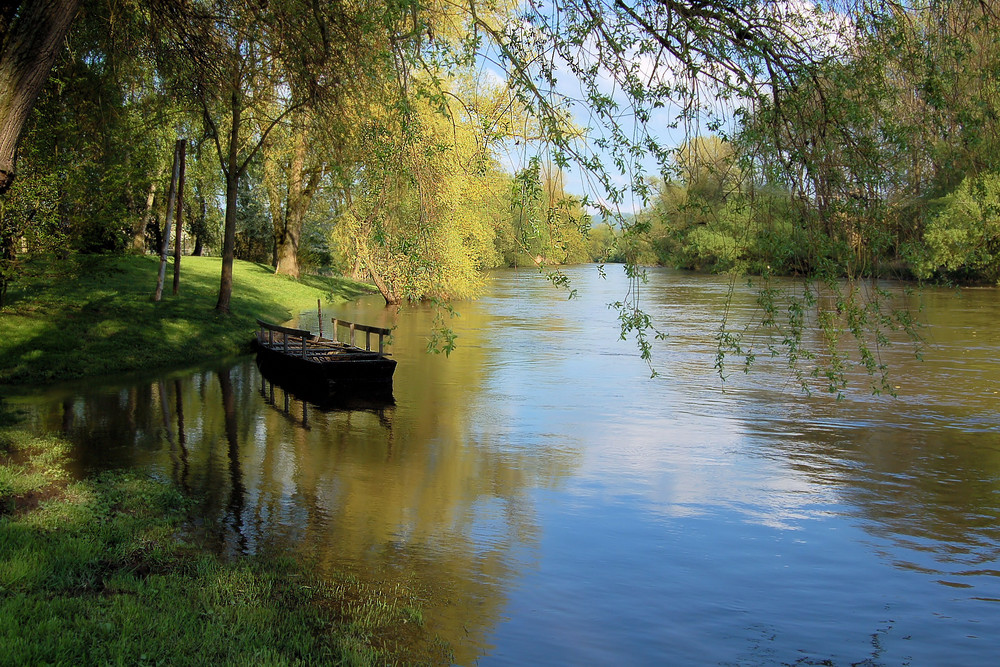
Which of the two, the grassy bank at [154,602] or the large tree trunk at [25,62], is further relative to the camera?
the large tree trunk at [25,62]

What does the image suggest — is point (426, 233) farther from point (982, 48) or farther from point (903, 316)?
point (982, 48)

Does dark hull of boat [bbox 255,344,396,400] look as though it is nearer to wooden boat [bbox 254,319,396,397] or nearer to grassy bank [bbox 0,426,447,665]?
wooden boat [bbox 254,319,396,397]

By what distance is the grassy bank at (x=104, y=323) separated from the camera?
54.0 feet

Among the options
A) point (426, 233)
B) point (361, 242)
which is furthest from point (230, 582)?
point (361, 242)

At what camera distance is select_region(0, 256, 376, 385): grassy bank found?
1645cm

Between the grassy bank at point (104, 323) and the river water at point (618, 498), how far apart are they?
4.55 feet

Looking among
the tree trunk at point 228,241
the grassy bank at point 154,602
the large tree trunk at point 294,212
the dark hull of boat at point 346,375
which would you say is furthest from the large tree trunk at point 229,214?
the grassy bank at point 154,602

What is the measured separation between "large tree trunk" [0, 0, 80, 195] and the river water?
3970mm

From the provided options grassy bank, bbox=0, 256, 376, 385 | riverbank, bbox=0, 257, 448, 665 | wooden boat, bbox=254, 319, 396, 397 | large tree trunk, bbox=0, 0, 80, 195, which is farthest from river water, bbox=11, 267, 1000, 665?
large tree trunk, bbox=0, 0, 80, 195

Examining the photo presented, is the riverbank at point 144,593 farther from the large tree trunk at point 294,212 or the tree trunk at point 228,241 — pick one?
the large tree trunk at point 294,212

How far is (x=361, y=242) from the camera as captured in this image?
81.2ft

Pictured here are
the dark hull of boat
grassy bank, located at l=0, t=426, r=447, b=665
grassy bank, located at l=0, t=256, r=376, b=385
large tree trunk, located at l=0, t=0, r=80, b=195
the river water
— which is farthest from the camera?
grassy bank, located at l=0, t=256, r=376, b=385

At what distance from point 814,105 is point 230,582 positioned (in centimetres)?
635

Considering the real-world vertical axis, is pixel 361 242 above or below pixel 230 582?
above
